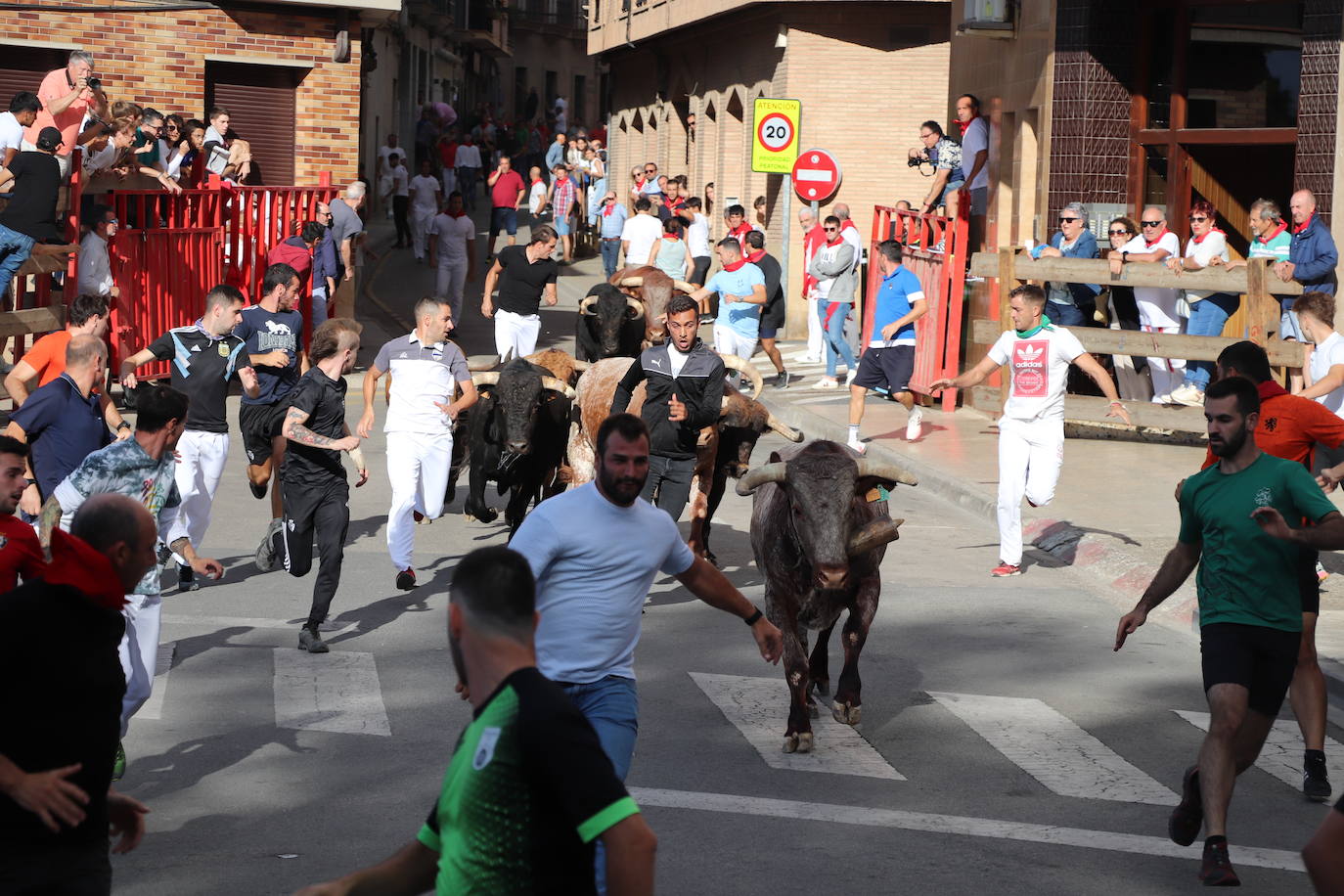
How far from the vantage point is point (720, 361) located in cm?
1141

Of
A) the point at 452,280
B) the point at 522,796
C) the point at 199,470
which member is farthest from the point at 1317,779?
Result: the point at 452,280

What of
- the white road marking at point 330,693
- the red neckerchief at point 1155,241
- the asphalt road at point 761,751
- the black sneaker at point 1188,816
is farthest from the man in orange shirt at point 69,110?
the black sneaker at point 1188,816

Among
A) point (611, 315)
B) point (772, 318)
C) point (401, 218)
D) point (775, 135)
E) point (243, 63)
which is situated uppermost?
point (243, 63)

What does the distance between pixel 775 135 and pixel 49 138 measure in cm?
1248

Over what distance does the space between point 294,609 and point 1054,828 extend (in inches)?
219

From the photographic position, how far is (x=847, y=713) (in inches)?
352

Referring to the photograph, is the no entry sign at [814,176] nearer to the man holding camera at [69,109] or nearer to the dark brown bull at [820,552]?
the man holding camera at [69,109]

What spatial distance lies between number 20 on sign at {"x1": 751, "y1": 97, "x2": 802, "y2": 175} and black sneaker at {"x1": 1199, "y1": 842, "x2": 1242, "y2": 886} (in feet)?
67.3

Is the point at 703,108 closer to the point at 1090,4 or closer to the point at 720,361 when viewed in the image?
the point at 1090,4

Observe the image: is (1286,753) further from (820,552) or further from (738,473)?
(738,473)

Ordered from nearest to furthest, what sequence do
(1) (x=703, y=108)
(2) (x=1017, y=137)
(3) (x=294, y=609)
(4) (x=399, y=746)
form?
(4) (x=399, y=746) → (3) (x=294, y=609) → (2) (x=1017, y=137) → (1) (x=703, y=108)

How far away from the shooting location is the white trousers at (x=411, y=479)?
11.2 meters

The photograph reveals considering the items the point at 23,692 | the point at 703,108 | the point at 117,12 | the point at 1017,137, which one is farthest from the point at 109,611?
the point at 703,108

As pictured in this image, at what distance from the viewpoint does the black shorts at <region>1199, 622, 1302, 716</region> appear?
6969 mm
